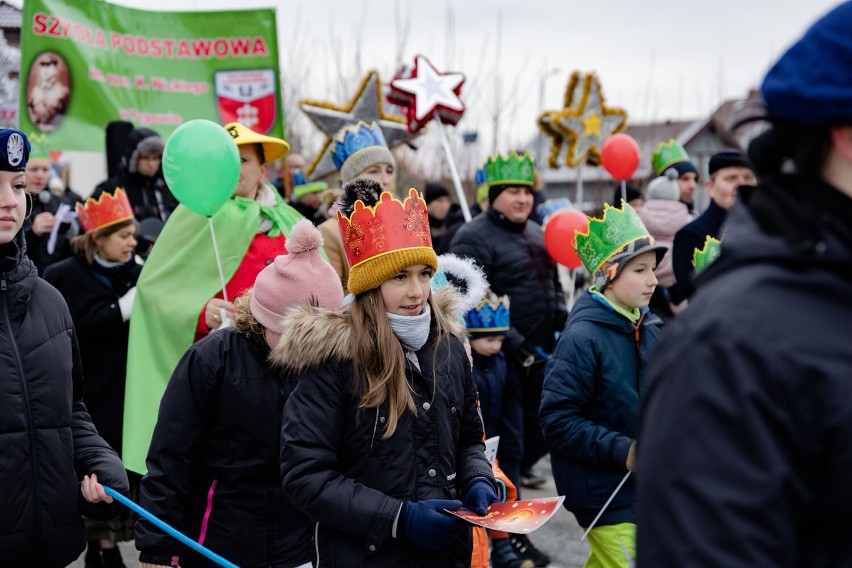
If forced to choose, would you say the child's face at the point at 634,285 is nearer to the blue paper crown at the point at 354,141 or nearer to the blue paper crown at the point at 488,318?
the blue paper crown at the point at 488,318

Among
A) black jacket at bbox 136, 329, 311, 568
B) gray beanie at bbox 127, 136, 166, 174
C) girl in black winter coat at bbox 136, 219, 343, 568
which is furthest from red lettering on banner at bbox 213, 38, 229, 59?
black jacket at bbox 136, 329, 311, 568

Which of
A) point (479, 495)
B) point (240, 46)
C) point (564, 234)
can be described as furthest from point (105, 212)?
point (240, 46)

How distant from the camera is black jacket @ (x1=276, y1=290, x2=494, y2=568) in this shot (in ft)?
9.05

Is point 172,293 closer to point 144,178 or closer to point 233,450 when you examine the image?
point 233,450

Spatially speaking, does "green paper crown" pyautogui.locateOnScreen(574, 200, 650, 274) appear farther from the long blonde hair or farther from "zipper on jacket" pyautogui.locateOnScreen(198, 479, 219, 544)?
"zipper on jacket" pyautogui.locateOnScreen(198, 479, 219, 544)

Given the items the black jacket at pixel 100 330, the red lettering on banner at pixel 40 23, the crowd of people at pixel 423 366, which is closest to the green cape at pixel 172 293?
the crowd of people at pixel 423 366

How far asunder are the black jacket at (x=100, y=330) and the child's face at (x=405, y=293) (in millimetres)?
2774

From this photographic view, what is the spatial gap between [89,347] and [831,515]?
483cm

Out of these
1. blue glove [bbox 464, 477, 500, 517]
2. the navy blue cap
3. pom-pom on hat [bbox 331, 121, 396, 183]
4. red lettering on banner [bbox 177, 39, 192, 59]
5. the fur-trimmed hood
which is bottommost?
blue glove [bbox 464, 477, 500, 517]

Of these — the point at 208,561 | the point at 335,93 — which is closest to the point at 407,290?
the point at 208,561

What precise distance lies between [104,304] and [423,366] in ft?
9.70

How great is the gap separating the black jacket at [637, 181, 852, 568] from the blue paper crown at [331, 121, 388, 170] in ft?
14.1

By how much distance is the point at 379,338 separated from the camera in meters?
2.98

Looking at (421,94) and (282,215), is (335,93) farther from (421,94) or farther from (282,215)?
(282,215)
